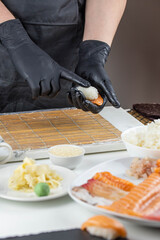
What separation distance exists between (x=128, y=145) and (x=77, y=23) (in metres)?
1.06

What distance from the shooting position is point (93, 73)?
212 centimetres

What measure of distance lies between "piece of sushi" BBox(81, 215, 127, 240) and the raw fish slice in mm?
172

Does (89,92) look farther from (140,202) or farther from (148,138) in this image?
(140,202)

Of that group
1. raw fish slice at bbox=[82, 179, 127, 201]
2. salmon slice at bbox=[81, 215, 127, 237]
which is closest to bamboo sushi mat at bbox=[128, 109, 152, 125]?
raw fish slice at bbox=[82, 179, 127, 201]

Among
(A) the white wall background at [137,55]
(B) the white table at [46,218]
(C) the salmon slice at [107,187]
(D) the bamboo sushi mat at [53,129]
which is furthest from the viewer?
(A) the white wall background at [137,55]

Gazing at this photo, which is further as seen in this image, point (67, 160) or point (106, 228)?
point (67, 160)

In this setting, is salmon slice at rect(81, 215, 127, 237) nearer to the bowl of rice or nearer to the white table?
the white table

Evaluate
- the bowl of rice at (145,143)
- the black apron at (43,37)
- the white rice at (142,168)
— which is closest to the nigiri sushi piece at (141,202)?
the white rice at (142,168)

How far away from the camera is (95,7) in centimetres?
244

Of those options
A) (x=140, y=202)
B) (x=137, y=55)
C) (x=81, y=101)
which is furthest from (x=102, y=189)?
(x=137, y=55)

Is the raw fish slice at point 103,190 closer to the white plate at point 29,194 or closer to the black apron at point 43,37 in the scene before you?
the white plate at point 29,194

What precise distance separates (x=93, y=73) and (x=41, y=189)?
3.25 ft

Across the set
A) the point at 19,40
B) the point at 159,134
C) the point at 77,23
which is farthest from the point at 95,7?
the point at 159,134

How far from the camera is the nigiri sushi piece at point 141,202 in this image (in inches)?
43.9
